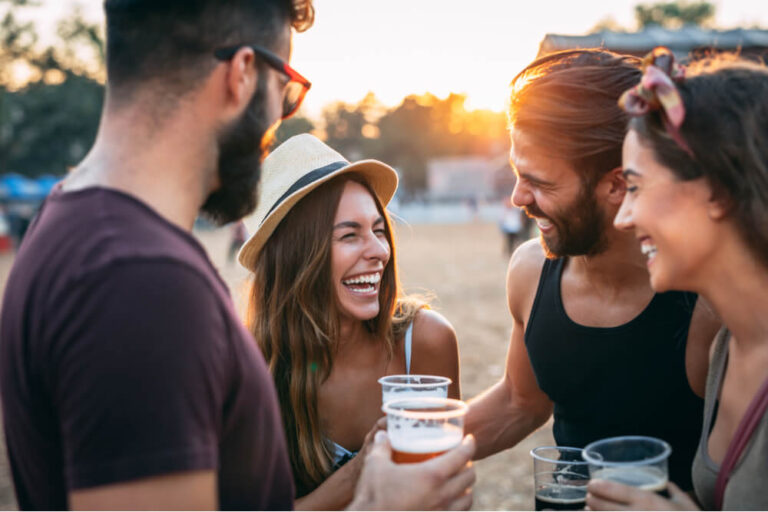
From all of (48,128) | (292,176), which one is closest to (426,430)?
(292,176)

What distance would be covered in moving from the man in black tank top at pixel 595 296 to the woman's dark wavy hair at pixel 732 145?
84 centimetres

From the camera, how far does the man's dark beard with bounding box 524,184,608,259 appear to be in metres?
2.85

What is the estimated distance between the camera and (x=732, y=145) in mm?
1860

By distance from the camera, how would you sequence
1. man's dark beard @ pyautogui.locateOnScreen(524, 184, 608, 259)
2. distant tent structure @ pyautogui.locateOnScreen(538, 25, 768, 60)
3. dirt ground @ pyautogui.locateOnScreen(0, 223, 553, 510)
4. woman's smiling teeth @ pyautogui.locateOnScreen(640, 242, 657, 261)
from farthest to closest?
distant tent structure @ pyautogui.locateOnScreen(538, 25, 768, 60), dirt ground @ pyautogui.locateOnScreen(0, 223, 553, 510), man's dark beard @ pyautogui.locateOnScreen(524, 184, 608, 259), woman's smiling teeth @ pyautogui.locateOnScreen(640, 242, 657, 261)

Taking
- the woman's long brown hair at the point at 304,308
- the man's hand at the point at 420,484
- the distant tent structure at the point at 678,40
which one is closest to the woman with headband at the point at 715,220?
the man's hand at the point at 420,484

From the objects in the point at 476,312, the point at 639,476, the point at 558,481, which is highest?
the point at 639,476

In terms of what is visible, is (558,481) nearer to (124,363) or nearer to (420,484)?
(420,484)

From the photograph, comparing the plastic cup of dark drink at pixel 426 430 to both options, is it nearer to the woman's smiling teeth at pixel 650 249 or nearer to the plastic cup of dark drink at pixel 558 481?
the plastic cup of dark drink at pixel 558 481

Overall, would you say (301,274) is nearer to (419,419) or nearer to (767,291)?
(419,419)

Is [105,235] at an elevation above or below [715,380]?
above

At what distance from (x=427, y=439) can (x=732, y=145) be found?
1.19 m

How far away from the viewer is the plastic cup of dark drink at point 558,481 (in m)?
2.16

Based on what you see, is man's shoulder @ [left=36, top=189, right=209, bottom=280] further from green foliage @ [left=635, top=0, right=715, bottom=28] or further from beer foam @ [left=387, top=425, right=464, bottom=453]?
green foliage @ [left=635, top=0, right=715, bottom=28]

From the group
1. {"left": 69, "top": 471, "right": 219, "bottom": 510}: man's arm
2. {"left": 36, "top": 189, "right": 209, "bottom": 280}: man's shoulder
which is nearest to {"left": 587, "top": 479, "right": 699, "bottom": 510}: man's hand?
{"left": 69, "top": 471, "right": 219, "bottom": 510}: man's arm
